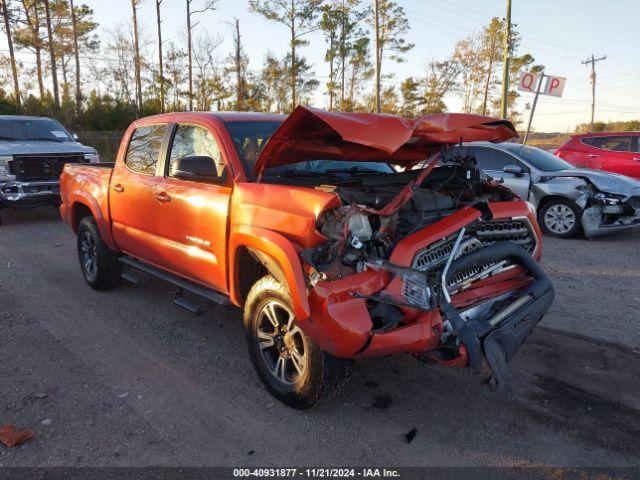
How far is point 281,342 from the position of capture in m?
3.36

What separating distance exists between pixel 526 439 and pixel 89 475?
8.03 feet

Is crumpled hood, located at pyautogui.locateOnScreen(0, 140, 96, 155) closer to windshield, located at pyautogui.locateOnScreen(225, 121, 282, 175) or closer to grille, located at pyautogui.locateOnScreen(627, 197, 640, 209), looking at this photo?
windshield, located at pyautogui.locateOnScreen(225, 121, 282, 175)

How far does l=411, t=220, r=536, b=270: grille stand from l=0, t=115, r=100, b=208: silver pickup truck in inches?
357

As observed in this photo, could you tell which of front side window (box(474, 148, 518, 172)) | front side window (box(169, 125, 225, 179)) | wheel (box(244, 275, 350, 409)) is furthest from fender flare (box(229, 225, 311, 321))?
front side window (box(474, 148, 518, 172))

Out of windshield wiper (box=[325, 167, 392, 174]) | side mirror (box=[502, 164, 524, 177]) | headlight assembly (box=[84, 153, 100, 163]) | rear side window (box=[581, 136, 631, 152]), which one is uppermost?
rear side window (box=[581, 136, 631, 152])

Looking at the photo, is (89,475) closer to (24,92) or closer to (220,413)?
(220,413)

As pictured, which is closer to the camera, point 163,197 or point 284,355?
point 284,355

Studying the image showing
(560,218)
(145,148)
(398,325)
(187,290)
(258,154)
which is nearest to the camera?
(398,325)

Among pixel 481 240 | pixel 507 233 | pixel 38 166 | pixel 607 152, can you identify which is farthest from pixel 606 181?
pixel 38 166

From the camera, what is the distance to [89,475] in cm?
266

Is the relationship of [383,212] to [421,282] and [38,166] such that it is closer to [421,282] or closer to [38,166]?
[421,282]

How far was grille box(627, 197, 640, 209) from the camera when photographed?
8039 mm

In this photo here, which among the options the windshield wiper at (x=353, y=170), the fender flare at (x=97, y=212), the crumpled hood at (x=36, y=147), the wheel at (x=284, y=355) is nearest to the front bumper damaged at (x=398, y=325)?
the wheel at (x=284, y=355)

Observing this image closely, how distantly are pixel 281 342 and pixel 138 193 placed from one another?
7.53 feet
